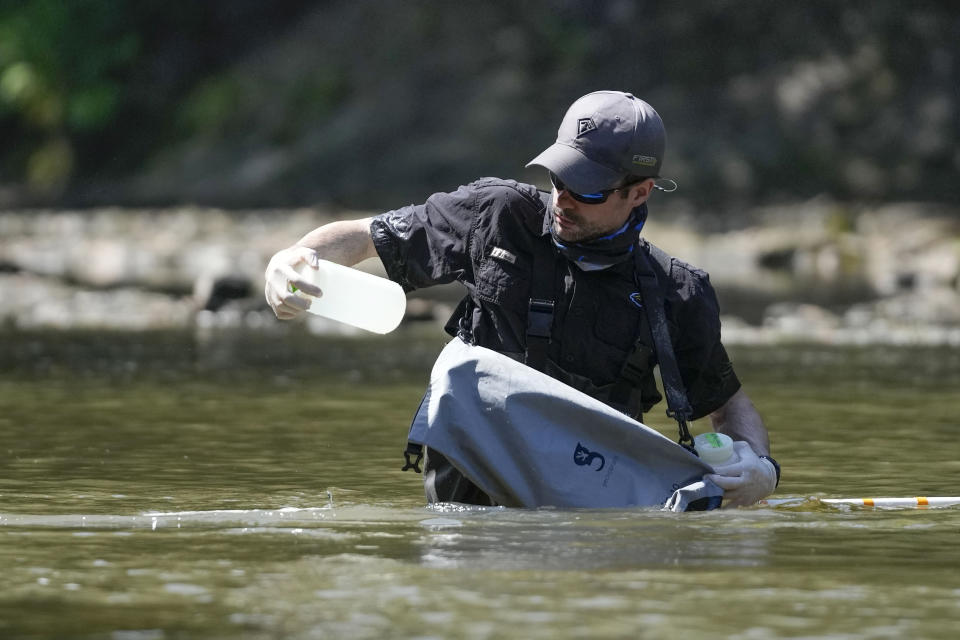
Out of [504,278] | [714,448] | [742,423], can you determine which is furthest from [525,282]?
[742,423]

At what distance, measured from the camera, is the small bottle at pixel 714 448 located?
5473 mm

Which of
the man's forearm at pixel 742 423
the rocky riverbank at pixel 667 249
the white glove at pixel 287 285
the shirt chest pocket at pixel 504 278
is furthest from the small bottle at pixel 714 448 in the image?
the rocky riverbank at pixel 667 249

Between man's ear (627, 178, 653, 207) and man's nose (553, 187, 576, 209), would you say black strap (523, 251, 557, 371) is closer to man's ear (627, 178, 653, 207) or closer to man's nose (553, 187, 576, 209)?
man's nose (553, 187, 576, 209)

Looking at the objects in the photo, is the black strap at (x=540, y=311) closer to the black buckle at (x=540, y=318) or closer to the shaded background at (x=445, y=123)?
the black buckle at (x=540, y=318)

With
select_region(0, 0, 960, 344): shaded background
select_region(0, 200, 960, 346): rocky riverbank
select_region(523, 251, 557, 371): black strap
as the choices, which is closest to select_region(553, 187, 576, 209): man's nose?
select_region(523, 251, 557, 371): black strap

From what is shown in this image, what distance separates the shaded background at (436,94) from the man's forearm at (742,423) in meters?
23.7

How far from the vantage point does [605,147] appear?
5250mm

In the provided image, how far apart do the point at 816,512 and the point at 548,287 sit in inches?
53.5

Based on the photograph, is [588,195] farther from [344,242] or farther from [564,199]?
[344,242]

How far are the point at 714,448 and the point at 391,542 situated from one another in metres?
1.06

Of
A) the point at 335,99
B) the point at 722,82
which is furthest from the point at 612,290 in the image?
A: the point at 335,99

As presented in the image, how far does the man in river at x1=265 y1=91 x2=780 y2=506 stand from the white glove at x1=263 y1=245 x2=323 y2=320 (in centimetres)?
21

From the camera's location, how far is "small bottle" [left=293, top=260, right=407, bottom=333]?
5.12 meters

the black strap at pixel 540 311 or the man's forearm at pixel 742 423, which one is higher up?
the black strap at pixel 540 311
